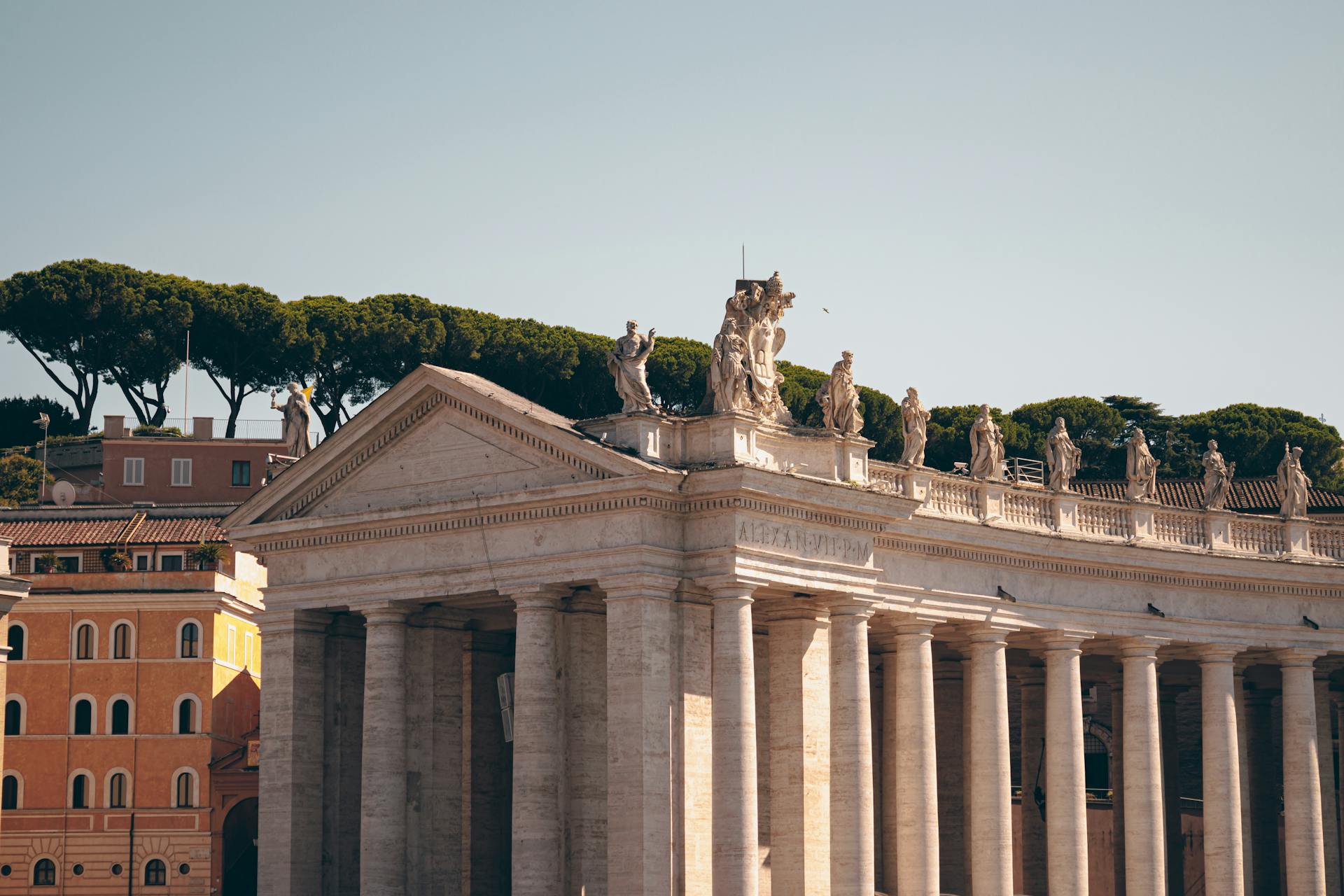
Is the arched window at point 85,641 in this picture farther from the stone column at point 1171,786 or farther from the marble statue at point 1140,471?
the marble statue at point 1140,471

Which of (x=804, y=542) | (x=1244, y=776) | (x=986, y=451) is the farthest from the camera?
(x=1244, y=776)

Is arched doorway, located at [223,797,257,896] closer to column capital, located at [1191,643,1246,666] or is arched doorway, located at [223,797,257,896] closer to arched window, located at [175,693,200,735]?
arched window, located at [175,693,200,735]

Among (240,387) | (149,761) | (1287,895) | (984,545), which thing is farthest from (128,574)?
(1287,895)

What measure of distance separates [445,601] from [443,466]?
3.66 m

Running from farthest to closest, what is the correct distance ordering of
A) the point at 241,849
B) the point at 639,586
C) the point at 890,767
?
the point at 241,849
the point at 890,767
the point at 639,586

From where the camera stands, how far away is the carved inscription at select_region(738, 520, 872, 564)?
2066 inches

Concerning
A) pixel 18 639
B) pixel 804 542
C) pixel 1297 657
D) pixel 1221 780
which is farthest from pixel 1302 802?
pixel 18 639

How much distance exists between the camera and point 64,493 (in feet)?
326

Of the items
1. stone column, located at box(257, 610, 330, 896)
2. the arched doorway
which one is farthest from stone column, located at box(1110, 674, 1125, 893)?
the arched doorway

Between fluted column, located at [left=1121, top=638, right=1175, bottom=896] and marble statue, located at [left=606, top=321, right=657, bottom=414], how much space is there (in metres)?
19.6

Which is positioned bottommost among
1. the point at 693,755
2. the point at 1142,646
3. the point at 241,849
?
the point at 241,849

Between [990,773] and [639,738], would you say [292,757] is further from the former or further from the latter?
[990,773]

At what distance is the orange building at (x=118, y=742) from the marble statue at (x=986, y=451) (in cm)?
3500

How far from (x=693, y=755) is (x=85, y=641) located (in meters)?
40.2
